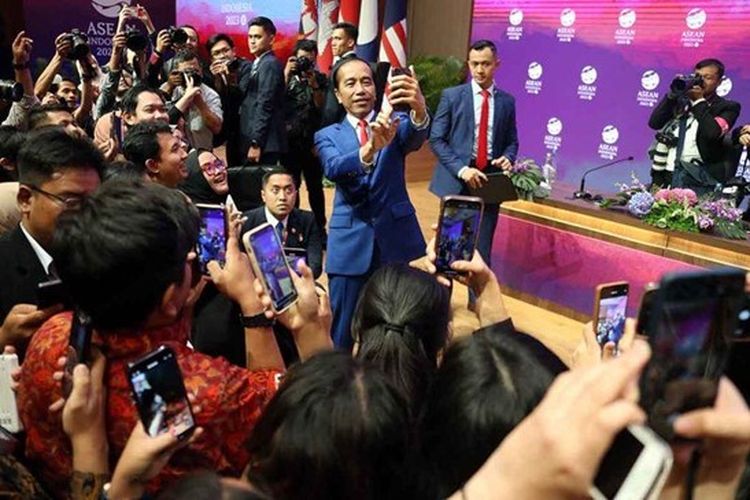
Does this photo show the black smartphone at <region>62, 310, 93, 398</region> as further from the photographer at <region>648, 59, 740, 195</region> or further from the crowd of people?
the photographer at <region>648, 59, 740, 195</region>

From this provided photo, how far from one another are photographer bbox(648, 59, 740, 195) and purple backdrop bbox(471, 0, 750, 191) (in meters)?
0.90

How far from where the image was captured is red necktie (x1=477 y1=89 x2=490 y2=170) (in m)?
3.53

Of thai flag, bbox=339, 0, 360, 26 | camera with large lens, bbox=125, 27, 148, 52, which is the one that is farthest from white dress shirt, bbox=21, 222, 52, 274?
thai flag, bbox=339, 0, 360, 26

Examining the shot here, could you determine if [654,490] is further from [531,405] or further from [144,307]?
[144,307]

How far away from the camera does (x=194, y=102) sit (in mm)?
3533

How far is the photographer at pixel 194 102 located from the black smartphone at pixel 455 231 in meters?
2.09

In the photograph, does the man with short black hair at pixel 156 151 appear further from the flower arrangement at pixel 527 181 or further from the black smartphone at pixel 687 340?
the flower arrangement at pixel 527 181

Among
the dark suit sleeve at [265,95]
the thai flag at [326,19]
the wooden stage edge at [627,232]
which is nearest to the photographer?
the wooden stage edge at [627,232]

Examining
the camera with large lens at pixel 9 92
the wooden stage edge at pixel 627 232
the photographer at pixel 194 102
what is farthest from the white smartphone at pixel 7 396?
the wooden stage edge at pixel 627 232

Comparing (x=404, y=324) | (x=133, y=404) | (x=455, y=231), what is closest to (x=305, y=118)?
(x=455, y=231)

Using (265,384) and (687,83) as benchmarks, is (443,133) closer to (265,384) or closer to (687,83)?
(687,83)

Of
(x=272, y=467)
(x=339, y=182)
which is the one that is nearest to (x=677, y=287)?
(x=272, y=467)

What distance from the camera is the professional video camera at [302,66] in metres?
4.40

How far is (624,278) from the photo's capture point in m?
3.38
